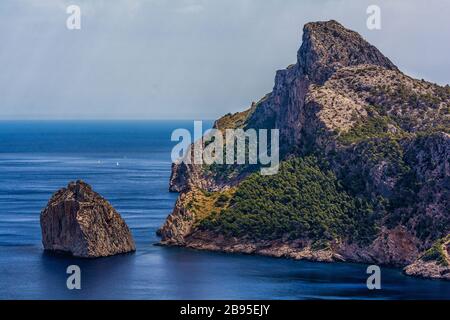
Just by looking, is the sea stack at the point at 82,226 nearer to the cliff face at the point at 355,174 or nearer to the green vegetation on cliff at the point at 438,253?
the cliff face at the point at 355,174

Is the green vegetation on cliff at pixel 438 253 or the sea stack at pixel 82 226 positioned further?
the sea stack at pixel 82 226

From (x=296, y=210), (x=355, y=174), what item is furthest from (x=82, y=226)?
(x=355, y=174)

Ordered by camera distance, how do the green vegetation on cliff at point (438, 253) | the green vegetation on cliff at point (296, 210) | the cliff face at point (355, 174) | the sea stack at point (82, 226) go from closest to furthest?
the green vegetation on cliff at point (438, 253) < the sea stack at point (82, 226) < the cliff face at point (355, 174) < the green vegetation on cliff at point (296, 210)

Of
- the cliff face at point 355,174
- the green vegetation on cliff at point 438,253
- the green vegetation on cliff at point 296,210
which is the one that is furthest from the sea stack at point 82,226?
the green vegetation on cliff at point 438,253

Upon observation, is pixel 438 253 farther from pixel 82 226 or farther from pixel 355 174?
pixel 82 226

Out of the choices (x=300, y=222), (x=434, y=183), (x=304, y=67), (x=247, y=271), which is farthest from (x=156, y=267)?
(x=304, y=67)
